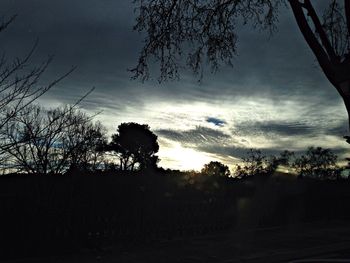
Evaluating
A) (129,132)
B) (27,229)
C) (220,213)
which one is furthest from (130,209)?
(129,132)

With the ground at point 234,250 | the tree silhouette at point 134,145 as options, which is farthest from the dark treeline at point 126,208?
the tree silhouette at point 134,145

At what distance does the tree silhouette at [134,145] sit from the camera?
45.5 meters

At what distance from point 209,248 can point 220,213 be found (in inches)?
143

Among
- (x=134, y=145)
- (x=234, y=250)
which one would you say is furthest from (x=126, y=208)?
(x=134, y=145)

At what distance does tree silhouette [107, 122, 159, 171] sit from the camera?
45.5m

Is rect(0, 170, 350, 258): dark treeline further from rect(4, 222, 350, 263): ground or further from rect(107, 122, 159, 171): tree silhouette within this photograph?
rect(107, 122, 159, 171): tree silhouette

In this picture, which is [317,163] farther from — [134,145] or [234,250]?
[234,250]

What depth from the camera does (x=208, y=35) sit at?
37.3 feet

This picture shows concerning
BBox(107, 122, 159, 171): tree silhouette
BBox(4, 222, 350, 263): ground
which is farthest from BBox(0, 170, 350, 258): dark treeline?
BBox(107, 122, 159, 171): tree silhouette

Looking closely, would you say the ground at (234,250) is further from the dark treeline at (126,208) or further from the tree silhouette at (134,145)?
the tree silhouette at (134,145)

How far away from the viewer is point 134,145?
47.6 meters

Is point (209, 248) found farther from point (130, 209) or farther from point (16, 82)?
point (16, 82)

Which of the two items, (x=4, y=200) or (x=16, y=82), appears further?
(x=4, y=200)

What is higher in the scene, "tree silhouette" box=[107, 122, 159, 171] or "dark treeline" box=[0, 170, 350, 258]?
"tree silhouette" box=[107, 122, 159, 171]
